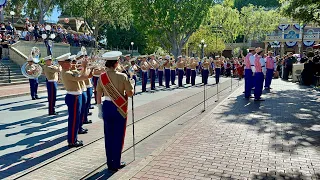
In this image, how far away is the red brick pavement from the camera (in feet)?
18.0

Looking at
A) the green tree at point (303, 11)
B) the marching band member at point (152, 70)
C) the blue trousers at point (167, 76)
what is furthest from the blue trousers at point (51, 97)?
the green tree at point (303, 11)

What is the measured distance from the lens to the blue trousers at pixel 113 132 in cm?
572

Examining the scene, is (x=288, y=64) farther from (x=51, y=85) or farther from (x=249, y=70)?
(x=51, y=85)

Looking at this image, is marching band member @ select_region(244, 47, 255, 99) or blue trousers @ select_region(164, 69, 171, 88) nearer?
marching band member @ select_region(244, 47, 255, 99)

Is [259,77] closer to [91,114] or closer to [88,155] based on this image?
[91,114]

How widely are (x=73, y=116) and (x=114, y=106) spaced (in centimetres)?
177

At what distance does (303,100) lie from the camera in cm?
1353

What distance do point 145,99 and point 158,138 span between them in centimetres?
706

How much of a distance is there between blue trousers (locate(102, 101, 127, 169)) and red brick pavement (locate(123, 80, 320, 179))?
40 centimetres

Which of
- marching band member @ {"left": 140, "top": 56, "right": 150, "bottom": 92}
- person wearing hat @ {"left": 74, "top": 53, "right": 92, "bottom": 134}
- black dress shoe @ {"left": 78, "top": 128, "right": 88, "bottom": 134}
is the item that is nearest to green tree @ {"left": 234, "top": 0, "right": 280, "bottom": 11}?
marching band member @ {"left": 140, "top": 56, "right": 150, "bottom": 92}

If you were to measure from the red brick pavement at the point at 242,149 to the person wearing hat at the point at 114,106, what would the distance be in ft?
1.53

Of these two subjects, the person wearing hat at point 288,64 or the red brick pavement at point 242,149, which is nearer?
the red brick pavement at point 242,149

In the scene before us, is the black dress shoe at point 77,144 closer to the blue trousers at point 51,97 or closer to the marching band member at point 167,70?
the blue trousers at point 51,97

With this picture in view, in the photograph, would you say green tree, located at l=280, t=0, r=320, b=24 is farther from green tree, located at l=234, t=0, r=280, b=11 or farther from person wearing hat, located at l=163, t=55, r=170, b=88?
green tree, located at l=234, t=0, r=280, b=11
